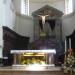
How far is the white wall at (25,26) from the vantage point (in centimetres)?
2003

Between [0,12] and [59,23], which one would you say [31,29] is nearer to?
[59,23]

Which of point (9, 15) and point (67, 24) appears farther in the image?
point (67, 24)

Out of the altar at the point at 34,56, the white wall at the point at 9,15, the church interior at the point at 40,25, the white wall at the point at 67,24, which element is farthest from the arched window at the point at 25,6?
the altar at the point at 34,56

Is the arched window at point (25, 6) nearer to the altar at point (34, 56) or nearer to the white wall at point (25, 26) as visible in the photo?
the white wall at point (25, 26)

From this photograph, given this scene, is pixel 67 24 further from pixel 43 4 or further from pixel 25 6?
pixel 25 6

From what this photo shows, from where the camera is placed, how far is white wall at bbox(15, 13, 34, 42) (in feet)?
65.7

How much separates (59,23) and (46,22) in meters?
1.03

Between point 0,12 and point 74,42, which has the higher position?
point 0,12

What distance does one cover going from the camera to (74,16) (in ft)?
62.6

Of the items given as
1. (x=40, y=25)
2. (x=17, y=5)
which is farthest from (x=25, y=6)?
(x=40, y=25)

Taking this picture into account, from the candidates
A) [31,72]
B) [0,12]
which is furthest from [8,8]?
[31,72]

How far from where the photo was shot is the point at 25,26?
66.8ft

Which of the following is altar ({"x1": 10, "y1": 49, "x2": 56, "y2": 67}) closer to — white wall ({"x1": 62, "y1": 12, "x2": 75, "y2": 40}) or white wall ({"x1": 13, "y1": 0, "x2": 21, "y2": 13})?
white wall ({"x1": 62, "y1": 12, "x2": 75, "y2": 40})

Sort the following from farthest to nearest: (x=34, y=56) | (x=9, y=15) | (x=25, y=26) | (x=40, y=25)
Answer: (x=25, y=26) < (x=40, y=25) < (x=9, y=15) < (x=34, y=56)
